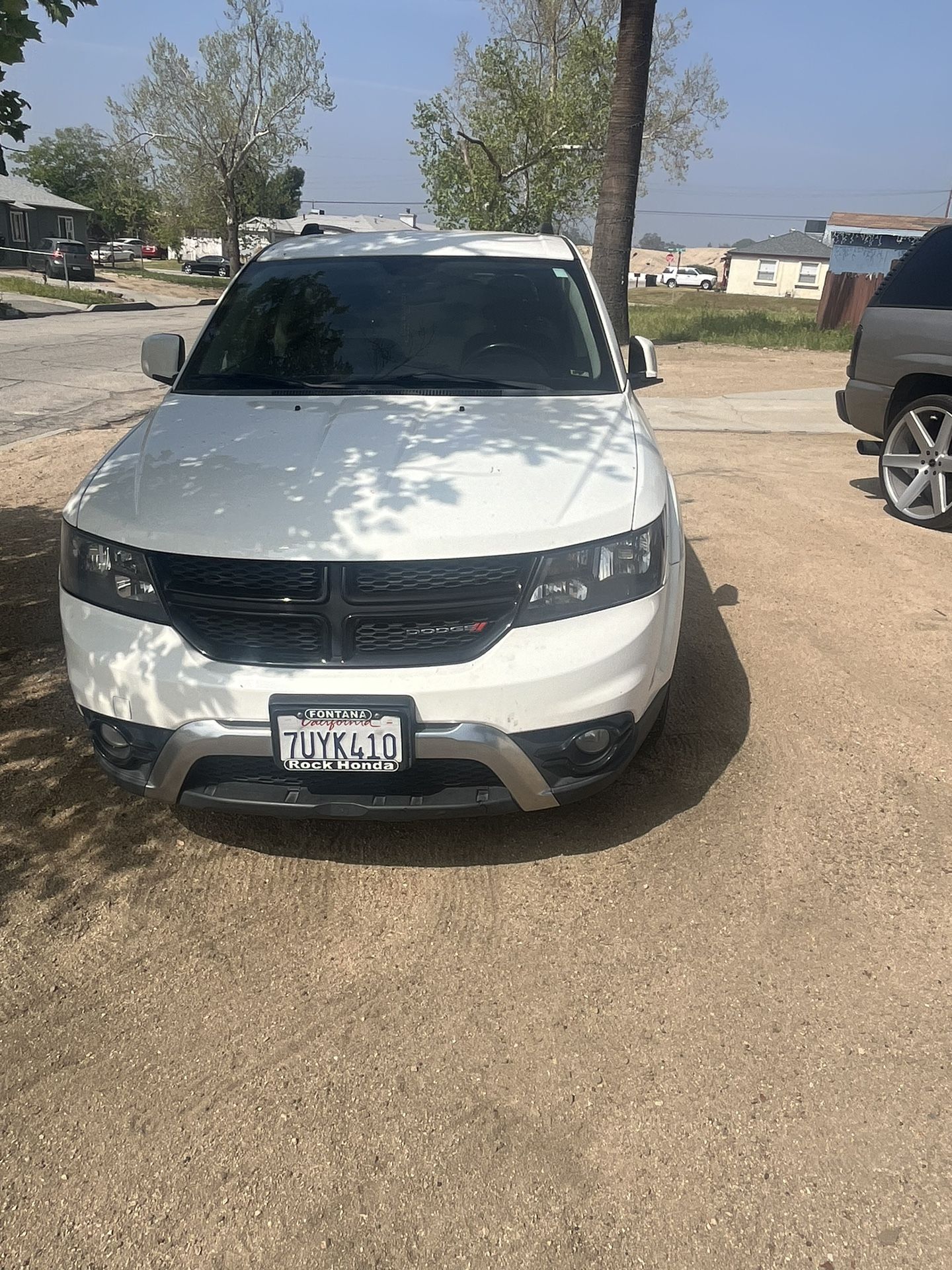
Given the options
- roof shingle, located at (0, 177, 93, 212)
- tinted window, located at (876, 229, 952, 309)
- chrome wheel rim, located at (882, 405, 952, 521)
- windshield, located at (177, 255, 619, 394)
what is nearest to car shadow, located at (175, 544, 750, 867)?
windshield, located at (177, 255, 619, 394)

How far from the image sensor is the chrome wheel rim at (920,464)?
21.2 ft

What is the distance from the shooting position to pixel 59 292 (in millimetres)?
33031

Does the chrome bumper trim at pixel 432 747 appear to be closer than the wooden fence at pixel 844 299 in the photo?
Yes

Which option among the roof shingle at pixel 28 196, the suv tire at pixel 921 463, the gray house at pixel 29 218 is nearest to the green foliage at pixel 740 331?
the suv tire at pixel 921 463

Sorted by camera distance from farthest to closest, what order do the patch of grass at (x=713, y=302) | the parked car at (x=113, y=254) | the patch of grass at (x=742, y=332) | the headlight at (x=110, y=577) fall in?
the parked car at (x=113, y=254), the patch of grass at (x=713, y=302), the patch of grass at (x=742, y=332), the headlight at (x=110, y=577)

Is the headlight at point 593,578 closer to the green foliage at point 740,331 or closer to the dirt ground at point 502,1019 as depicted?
the dirt ground at point 502,1019

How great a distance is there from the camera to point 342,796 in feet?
8.80

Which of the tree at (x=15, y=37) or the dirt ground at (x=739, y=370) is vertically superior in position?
the tree at (x=15, y=37)

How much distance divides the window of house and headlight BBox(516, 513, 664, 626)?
8658 centimetres

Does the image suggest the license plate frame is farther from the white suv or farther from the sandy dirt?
the sandy dirt

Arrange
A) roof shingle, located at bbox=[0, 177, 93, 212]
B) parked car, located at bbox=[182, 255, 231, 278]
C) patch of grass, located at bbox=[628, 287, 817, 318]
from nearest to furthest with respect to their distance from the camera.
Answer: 1. patch of grass, located at bbox=[628, 287, 817, 318]
2. roof shingle, located at bbox=[0, 177, 93, 212]
3. parked car, located at bbox=[182, 255, 231, 278]

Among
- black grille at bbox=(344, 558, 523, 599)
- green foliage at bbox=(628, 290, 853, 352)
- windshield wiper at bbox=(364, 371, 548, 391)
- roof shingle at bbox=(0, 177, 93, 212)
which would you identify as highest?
roof shingle at bbox=(0, 177, 93, 212)

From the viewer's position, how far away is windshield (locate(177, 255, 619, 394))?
3832 millimetres

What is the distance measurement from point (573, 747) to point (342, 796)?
66cm
